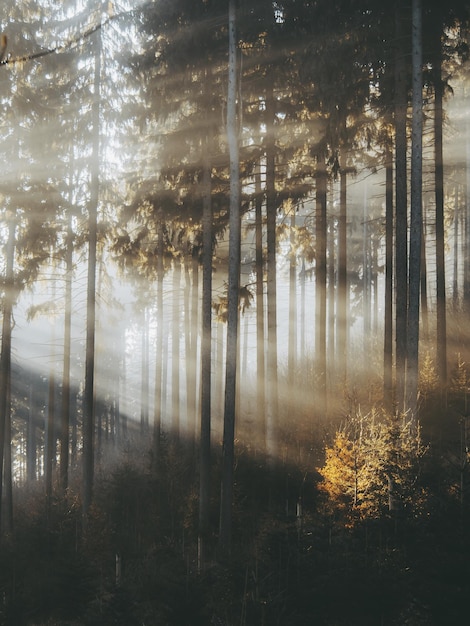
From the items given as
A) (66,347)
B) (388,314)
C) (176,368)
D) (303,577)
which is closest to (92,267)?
(66,347)

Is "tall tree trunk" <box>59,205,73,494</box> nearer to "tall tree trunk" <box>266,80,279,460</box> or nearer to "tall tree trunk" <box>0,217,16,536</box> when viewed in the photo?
"tall tree trunk" <box>0,217,16,536</box>

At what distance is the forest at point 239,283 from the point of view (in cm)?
739

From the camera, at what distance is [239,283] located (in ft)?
42.3

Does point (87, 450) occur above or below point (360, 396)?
below

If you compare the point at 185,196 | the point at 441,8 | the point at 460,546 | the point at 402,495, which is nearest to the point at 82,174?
the point at 185,196

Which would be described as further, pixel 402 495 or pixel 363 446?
pixel 363 446

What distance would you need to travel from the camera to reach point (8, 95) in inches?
584

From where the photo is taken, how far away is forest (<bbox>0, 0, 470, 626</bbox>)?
739 centimetres

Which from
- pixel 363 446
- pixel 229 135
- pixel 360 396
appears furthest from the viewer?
pixel 360 396

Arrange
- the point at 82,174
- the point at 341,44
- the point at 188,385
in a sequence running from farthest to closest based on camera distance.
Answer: the point at 188,385 < the point at 82,174 < the point at 341,44

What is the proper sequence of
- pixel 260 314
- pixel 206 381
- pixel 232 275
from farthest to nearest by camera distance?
pixel 260 314 → pixel 206 381 → pixel 232 275

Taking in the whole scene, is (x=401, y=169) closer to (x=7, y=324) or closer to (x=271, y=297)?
(x=271, y=297)

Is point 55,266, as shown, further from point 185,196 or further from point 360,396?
point 360,396

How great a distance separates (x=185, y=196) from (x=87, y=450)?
8044mm
